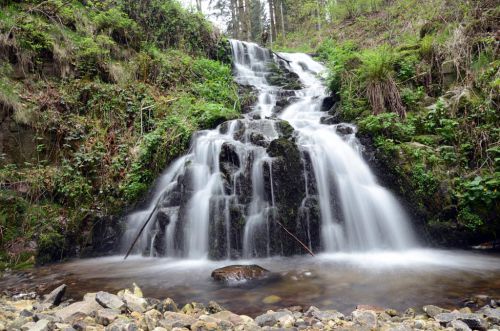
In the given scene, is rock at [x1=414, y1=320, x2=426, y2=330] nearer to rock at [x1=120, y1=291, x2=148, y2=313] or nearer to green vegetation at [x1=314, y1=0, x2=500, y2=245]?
rock at [x1=120, y1=291, x2=148, y2=313]

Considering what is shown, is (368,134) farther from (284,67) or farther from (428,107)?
(284,67)

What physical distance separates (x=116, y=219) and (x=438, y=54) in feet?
25.8

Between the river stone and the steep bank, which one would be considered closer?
the river stone

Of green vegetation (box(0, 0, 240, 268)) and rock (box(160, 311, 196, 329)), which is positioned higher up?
green vegetation (box(0, 0, 240, 268))

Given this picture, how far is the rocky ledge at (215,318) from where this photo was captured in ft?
9.43

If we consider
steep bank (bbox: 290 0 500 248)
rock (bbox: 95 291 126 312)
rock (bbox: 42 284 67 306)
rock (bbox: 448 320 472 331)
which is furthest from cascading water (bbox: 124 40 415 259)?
rock (bbox: 448 320 472 331)

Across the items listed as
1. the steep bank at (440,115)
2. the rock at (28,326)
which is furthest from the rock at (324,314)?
the steep bank at (440,115)

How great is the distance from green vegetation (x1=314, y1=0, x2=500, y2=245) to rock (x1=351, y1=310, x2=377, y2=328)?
3.63m

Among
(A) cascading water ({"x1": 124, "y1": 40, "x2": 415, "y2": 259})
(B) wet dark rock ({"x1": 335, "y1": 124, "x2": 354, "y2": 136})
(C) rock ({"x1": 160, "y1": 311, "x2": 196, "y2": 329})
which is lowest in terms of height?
(C) rock ({"x1": 160, "y1": 311, "x2": 196, "y2": 329})

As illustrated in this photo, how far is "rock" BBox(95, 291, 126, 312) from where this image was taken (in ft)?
10.9

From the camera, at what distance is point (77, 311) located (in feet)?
10.5

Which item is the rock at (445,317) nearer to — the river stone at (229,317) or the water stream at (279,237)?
the water stream at (279,237)

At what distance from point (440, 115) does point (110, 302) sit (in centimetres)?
670

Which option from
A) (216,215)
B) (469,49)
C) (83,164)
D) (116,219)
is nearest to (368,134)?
(469,49)
